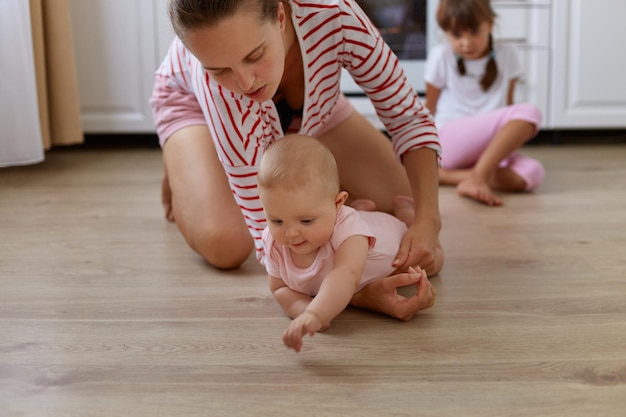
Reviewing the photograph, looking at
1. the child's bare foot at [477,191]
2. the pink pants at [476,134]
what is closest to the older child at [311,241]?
the child's bare foot at [477,191]

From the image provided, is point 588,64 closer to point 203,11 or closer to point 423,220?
point 423,220

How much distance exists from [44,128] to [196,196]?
1.19 m

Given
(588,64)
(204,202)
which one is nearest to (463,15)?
(588,64)

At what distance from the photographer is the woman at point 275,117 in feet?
3.32

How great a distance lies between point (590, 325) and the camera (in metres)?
1.06

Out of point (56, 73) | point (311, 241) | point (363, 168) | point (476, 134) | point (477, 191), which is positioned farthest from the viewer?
point (56, 73)

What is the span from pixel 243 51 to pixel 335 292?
33 cm

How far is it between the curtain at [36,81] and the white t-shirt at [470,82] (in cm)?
113

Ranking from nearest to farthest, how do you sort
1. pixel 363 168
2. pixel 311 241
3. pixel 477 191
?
pixel 311 241 < pixel 363 168 < pixel 477 191

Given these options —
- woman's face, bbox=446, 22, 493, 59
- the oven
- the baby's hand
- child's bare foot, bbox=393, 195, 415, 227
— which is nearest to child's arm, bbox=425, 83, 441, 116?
woman's face, bbox=446, 22, 493, 59

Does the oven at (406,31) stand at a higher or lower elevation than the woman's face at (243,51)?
lower

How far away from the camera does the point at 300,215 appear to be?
3.36ft

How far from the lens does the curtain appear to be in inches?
84.6

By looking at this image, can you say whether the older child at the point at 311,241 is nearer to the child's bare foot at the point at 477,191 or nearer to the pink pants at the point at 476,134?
the child's bare foot at the point at 477,191
